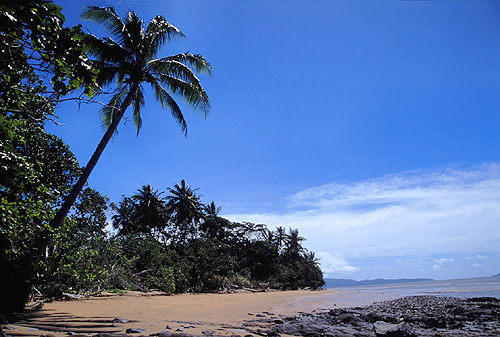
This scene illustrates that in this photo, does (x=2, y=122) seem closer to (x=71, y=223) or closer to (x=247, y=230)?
(x=71, y=223)

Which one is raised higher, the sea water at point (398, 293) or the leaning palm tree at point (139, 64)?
the leaning palm tree at point (139, 64)

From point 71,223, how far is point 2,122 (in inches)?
182

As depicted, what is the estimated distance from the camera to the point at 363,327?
6695mm

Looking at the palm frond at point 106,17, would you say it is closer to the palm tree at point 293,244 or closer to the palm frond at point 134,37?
the palm frond at point 134,37

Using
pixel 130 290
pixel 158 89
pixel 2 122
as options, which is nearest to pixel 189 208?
pixel 130 290

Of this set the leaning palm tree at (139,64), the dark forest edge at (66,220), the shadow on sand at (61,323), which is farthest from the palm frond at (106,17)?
the shadow on sand at (61,323)

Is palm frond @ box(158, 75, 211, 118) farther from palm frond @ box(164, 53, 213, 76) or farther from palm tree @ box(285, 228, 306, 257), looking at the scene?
palm tree @ box(285, 228, 306, 257)

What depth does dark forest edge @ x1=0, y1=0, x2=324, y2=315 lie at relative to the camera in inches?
117

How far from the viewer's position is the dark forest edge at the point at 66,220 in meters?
2.98

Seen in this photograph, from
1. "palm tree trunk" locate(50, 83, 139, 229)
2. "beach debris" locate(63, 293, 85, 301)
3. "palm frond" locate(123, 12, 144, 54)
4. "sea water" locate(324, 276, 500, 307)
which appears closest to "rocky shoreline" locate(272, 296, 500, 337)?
"palm tree trunk" locate(50, 83, 139, 229)

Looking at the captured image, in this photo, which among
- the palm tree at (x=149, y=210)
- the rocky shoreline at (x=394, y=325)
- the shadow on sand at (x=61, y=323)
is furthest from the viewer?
the palm tree at (x=149, y=210)

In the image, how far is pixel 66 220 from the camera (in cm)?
767

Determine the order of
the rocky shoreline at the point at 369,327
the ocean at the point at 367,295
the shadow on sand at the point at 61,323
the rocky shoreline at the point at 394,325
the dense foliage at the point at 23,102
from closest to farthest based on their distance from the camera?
the dense foliage at the point at 23,102, the shadow on sand at the point at 61,323, the rocky shoreline at the point at 369,327, the rocky shoreline at the point at 394,325, the ocean at the point at 367,295

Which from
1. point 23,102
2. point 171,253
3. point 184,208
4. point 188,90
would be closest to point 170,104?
point 188,90
